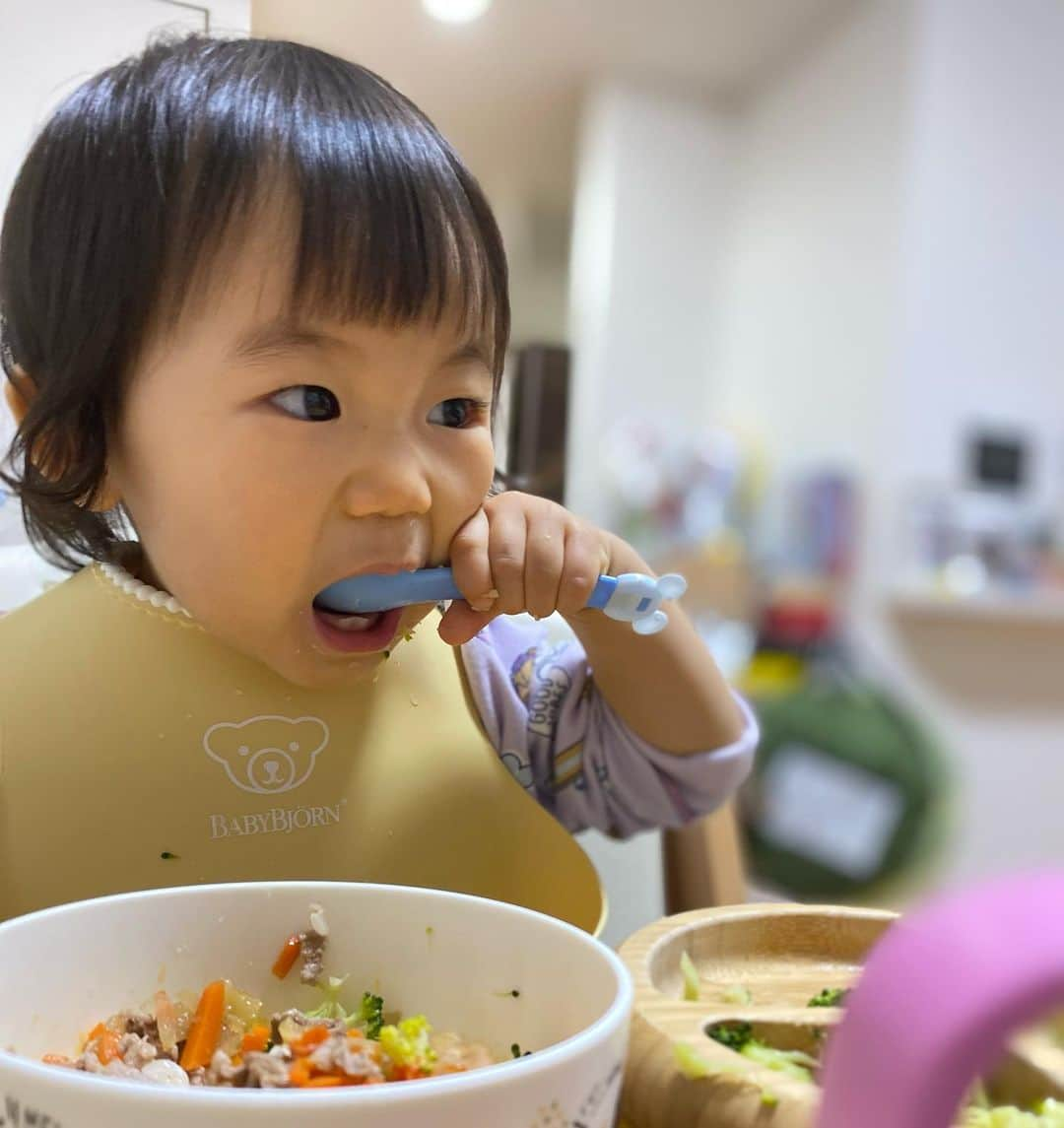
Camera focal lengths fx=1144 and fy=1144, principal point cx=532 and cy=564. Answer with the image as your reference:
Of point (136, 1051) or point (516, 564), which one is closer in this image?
point (136, 1051)

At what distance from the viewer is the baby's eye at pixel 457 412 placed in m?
0.36

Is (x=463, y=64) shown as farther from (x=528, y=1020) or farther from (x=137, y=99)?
(x=528, y=1020)

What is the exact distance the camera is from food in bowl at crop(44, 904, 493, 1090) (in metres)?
0.26

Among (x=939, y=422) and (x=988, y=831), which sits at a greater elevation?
(x=939, y=422)

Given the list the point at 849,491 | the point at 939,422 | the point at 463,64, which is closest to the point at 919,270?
the point at 939,422

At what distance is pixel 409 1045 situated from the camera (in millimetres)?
276

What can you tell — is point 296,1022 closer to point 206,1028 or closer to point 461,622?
point 206,1028

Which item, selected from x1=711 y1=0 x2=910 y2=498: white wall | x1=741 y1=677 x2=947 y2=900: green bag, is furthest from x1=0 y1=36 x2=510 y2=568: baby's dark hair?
x1=741 y1=677 x2=947 y2=900: green bag

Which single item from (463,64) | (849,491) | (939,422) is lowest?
(849,491)

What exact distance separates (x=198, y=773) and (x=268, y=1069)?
0.13 metres

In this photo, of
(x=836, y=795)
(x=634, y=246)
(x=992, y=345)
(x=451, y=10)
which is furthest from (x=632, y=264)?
(x=992, y=345)

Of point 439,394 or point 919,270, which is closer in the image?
point 439,394

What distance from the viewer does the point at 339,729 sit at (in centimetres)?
39

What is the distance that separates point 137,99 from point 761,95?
1.37 feet
